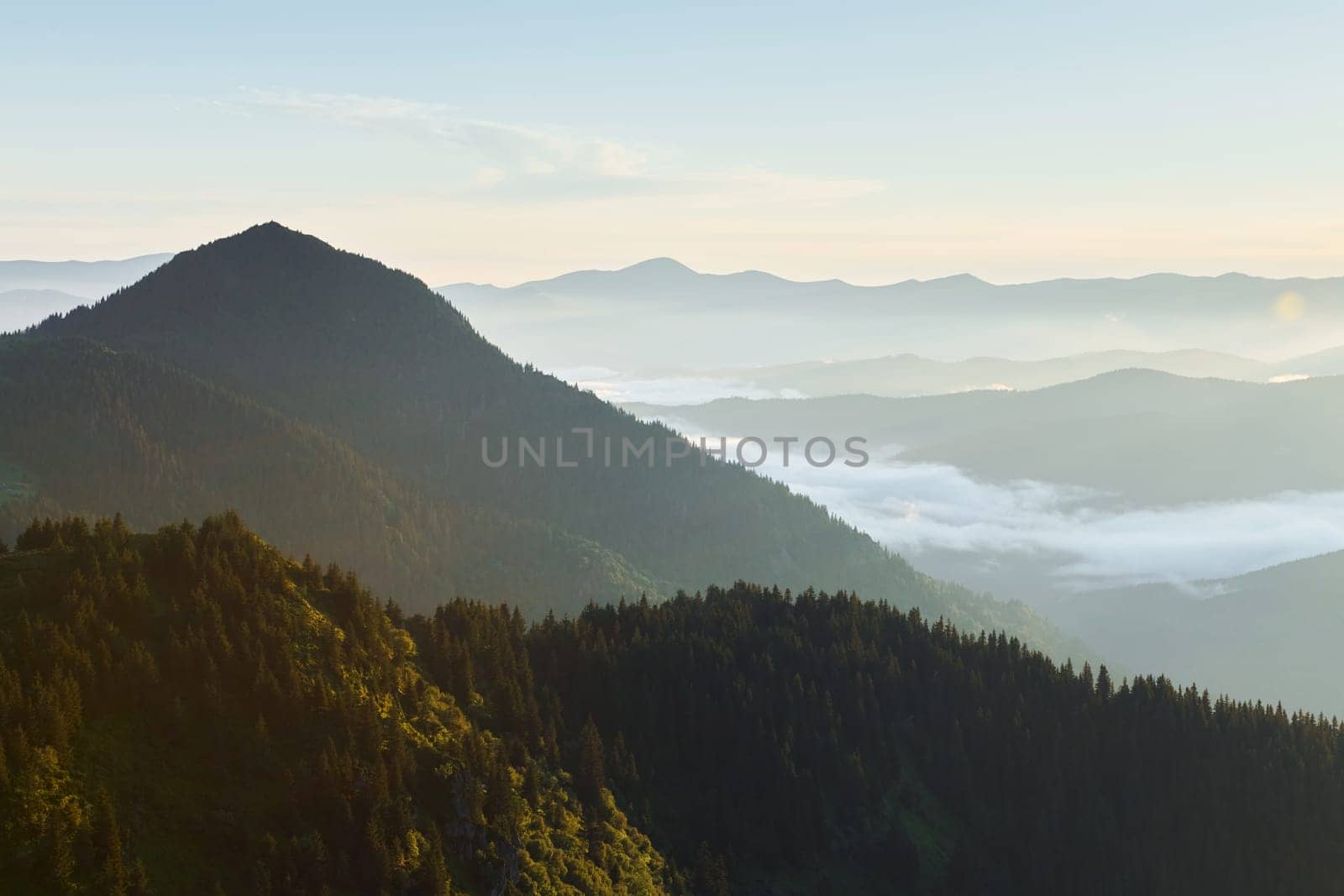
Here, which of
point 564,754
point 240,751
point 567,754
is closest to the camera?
point 240,751

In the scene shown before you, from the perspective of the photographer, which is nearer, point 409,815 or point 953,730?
point 409,815

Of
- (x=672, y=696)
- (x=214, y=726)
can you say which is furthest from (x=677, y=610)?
(x=214, y=726)

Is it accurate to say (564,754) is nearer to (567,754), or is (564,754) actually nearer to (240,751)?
(567,754)

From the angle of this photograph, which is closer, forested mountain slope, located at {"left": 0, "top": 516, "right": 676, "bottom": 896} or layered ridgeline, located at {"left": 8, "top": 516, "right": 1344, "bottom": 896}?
forested mountain slope, located at {"left": 0, "top": 516, "right": 676, "bottom": 896}

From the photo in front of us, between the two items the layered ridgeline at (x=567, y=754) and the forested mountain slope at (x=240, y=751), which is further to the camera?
the layered ridgeline at (x=567, y=754)

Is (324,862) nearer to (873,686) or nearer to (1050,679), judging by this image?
(873,686)

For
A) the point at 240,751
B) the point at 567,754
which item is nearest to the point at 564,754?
the point at 567,754

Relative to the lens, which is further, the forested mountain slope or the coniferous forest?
the coniferous forest

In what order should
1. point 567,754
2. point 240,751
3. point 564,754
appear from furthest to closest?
point 567,754 → point 564,754 → point 240,751
